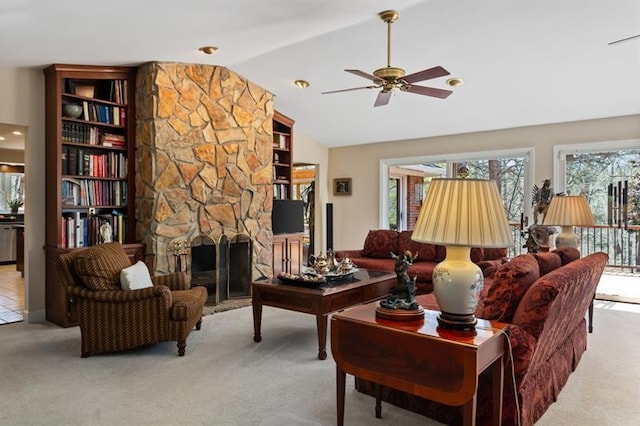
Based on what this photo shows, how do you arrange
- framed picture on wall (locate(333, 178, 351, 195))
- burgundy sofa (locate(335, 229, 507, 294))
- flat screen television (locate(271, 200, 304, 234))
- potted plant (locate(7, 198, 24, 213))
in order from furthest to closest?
potted plant (locate(7, 198, 24, 213)) → framed picture on wall (locate(333, 178, 351, 195)) → flat screen television (locate(271, 200, 304, 234)) → burgundy sofa (locate(335, 229, 507, 294))

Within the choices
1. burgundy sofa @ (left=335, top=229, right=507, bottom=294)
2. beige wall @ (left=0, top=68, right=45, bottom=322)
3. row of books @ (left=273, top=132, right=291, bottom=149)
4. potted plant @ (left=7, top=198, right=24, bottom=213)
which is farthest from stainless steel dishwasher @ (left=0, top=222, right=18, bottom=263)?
burgundy sofa @ (left=335, top=229, right=507, bottom=294)

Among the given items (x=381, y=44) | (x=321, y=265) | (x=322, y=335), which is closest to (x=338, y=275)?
(x=321, y=265)

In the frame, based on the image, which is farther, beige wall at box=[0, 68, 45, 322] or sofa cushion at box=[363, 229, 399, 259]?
sofa cushion at box=[363, 229, 399, 259]

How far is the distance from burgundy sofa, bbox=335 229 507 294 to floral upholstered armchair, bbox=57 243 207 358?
263cm

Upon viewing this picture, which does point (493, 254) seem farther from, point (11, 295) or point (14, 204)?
point (14, 204)

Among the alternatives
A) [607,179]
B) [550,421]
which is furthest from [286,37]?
[607,179]

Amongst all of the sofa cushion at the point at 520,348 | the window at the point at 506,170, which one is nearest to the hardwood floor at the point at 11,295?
the sofa cushion at the point at 520,348

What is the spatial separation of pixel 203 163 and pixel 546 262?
13.0 ft

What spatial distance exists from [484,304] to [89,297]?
2952 mm

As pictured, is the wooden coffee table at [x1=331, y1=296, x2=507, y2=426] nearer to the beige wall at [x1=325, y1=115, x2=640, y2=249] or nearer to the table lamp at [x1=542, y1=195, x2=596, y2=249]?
the table lamp at [x1=542, y1=195, x2=596, y2=249]

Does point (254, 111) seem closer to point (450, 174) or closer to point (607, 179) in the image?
point (450, 174)

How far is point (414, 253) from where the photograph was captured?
571 centimetres

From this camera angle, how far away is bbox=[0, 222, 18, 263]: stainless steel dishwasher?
338 inches

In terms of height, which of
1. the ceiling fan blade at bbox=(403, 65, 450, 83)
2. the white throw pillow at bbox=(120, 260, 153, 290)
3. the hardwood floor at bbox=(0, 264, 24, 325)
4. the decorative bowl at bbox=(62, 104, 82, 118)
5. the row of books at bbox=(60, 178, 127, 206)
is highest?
the ceiling fan blade at bbox=(403, 65, 450, 83)
